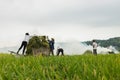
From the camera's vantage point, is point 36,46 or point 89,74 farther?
point 36,46

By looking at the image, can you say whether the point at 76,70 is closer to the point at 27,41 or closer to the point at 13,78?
the point at 13,78

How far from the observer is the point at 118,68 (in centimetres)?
686

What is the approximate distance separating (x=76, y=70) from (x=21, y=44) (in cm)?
2331

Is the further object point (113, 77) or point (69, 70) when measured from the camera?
point (69, 70)

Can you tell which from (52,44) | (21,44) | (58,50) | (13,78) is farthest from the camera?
(58,50)

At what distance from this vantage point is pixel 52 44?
1485 inches

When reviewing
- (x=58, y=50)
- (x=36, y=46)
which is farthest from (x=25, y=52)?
(x=58, y=50)

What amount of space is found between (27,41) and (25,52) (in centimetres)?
112

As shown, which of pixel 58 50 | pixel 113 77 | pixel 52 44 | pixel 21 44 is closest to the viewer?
pixel 113 77

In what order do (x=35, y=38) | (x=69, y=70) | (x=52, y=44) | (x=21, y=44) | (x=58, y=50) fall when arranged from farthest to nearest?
1. (x=58, y=50)
2. (x=52, y=44)
3. (x=35, y=38)
4. (x=21, y=44)
5. (x=69, y=70)

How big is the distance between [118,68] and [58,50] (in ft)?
→ 115

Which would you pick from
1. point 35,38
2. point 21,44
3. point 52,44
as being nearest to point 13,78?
point 21,44

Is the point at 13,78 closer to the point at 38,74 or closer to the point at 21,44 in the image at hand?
the point at 38,74

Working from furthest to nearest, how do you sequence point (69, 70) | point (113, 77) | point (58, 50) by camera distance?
point (58, 50), point (69, 70), point (113, 77)
